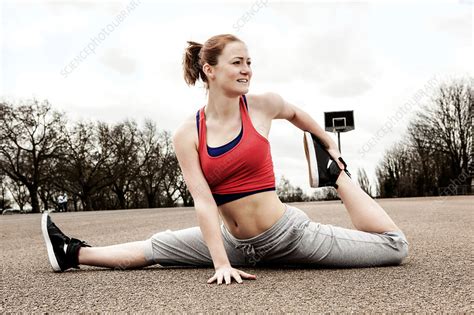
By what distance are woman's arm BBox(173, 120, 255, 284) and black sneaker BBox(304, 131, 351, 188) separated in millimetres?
826

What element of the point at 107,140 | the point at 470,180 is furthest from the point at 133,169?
the point at 470,180

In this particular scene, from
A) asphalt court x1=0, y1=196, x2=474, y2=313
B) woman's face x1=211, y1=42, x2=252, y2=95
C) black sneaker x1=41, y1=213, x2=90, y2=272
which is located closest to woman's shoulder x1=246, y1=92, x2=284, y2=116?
woman's face x1=211, y1=42, x2=252, y2=95

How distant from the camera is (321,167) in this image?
3672 mm

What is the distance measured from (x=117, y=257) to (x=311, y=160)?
4.99 ft

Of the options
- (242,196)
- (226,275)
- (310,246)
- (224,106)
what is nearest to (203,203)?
(242,196)

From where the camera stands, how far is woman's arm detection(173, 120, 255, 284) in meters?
3.08

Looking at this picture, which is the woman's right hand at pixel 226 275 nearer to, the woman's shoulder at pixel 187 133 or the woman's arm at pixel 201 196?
the woman's arm at pixel 201 196

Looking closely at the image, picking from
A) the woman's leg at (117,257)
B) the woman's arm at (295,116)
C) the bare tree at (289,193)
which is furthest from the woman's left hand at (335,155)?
the bare tree at (289,193)

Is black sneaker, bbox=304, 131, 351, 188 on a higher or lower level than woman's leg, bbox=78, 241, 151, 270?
higher

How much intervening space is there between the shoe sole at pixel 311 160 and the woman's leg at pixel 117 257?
1.24m

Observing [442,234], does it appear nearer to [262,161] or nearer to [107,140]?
[262,161]

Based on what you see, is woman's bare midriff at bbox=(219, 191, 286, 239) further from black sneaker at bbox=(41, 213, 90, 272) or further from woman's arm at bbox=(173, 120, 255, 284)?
black sneaker at bbox=(41, 213, 90, 272)

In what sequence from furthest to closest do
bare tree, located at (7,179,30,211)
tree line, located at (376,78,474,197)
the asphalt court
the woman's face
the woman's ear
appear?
bare tree, located at (7,179,30,211)
tree line, located at (376,78,474,197)
the woman's ear
the woman's face
the asphalt court

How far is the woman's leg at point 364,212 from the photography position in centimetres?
356
